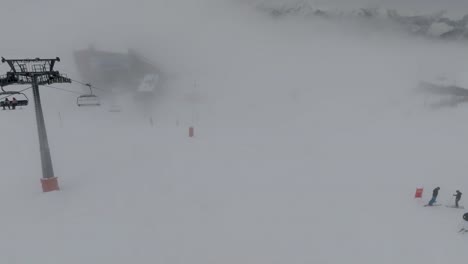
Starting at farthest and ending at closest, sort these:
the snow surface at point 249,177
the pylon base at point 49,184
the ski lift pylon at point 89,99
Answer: the ski lift pylon at point 89,99 < the pylon base at point 49,184 < the snow surface at point 249,177

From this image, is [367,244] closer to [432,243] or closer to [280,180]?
[432,243]

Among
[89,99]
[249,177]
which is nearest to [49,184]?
[249,177]

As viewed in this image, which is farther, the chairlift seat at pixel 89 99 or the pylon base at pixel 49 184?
the chairlift seat at pixel 89 99

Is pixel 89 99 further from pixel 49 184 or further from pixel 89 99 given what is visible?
pixel 49 184

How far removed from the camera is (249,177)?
18.2 metres

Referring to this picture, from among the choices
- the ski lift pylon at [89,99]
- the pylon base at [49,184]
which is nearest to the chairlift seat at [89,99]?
the ski lift pylon at [89,99]

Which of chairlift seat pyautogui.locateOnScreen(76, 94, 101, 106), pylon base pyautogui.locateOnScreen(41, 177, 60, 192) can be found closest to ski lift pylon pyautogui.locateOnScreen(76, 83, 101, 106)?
chairlift seat pyautogui.locateOnScreen(76, 94, 101, 106)

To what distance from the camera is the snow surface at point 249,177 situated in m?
11.3

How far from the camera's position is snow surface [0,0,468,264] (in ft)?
36.9

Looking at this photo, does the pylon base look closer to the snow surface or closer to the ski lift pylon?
the snow surface

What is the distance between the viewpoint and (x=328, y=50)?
64250 mm

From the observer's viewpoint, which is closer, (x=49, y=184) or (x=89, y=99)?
(x=49, y=184)

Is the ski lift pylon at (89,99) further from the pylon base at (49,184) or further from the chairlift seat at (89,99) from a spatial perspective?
the pylon base at (49,184)

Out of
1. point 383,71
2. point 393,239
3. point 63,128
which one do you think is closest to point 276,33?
point 383,71
